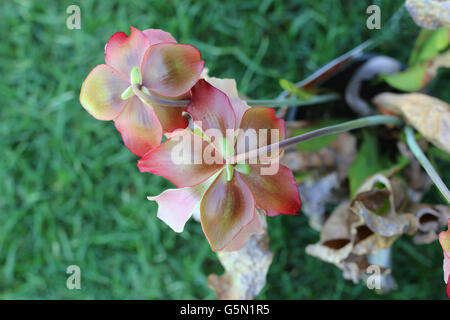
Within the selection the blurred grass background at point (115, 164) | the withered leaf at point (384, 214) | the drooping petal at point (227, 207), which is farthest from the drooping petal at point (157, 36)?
the blurred grass background at point (115, 164)

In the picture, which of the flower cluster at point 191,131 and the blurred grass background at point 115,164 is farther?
the blurred grass background at point 115,164

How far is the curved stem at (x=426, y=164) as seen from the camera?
326 mm

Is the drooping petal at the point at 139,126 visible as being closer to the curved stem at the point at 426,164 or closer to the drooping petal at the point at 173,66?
the drooping petal at the point at 173,66

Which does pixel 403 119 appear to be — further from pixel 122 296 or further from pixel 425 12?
pixel 122 296

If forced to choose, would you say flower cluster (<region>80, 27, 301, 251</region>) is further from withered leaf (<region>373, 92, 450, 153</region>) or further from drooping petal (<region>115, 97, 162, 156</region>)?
withered leaf (<region>373, 92, 450, 153</region>)

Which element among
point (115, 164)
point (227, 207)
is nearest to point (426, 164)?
point (227, 207)

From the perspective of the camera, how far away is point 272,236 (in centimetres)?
74

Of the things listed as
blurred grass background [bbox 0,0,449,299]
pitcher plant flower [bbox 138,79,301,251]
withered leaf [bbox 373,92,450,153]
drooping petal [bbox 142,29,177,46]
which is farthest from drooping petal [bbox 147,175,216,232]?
blurred grass background [bbox 0,0,449,299]

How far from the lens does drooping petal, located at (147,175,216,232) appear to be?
327mm

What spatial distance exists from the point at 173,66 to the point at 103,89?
63 millimetres

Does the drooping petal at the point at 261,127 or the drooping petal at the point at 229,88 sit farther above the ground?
the drooping petal at the point at 229,88

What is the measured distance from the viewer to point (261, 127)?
12.6 inches

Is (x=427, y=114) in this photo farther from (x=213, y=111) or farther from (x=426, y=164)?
(x=213, y=111)

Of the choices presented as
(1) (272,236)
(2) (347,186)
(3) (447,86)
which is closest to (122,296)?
(1) (272,236)
